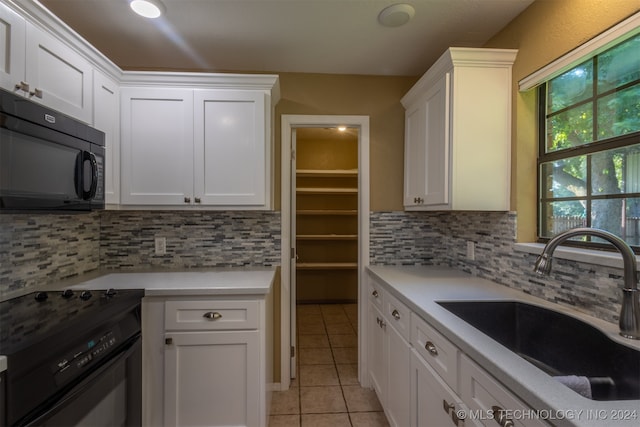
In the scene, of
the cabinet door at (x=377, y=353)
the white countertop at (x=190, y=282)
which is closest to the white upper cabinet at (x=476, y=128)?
the cabinet door at (x=377, y=353)

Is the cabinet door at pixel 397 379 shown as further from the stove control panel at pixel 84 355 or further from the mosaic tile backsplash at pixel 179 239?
the stove control panel at pixel 84 355

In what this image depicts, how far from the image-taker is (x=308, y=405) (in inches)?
80.6

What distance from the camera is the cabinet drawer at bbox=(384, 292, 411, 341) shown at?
1.47 metres

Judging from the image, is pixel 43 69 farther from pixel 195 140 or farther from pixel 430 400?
pixel 430 400

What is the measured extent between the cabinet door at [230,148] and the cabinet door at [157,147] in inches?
2.9

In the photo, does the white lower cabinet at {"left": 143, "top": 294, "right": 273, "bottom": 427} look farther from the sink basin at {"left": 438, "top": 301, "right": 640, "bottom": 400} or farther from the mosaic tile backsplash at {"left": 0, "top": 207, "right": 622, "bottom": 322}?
the sink basin at {"left": 438, "top": 301, "right": 640, "bottom": 400}

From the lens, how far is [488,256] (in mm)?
1803

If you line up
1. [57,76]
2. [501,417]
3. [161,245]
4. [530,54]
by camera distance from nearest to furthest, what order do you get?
1. [501,417]
2. [57,76]
3. [530,54]
4. [161,245]

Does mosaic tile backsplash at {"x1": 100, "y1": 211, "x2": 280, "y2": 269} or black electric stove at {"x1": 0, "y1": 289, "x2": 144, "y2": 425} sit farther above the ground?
mosaic tile backsplash at {"x1": 100, "y1": 211, "x2": 280, "y2": 269}

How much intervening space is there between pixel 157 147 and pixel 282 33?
3.40ft

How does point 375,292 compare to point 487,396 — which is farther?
point 375,292

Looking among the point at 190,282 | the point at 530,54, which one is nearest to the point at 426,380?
the point at 190,282

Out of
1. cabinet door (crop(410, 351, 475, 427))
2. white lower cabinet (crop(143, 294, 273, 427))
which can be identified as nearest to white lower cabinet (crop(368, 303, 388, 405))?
cabinet door (crop(410, 351, 475, 427))

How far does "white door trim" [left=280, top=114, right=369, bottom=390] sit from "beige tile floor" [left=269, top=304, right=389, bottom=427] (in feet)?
0.45
